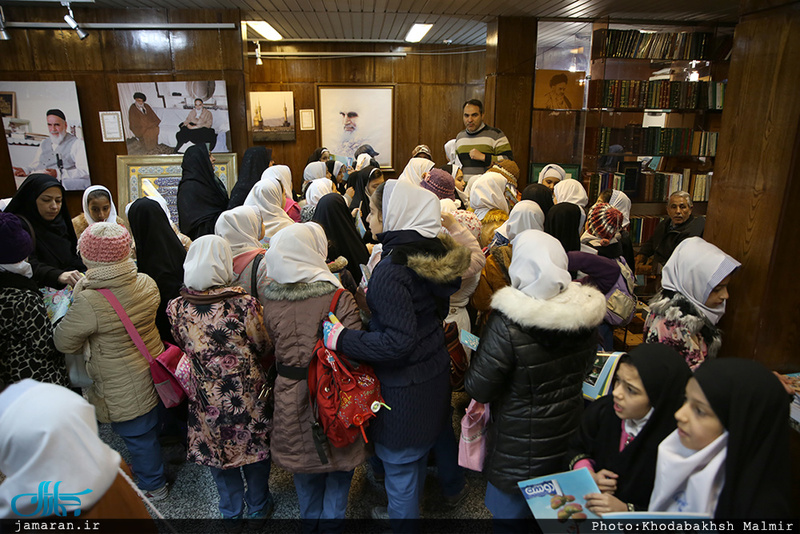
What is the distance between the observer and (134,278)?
249cm

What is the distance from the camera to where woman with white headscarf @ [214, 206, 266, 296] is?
2.75 m

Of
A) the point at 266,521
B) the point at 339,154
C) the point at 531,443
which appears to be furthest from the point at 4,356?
the point at 339,154

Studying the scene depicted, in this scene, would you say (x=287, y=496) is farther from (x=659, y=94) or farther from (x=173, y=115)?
(x=659, y=94)

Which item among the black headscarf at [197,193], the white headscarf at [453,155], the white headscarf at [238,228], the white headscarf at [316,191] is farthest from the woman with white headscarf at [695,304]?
the white headscarf at [453,155]

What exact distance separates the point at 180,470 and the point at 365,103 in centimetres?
793

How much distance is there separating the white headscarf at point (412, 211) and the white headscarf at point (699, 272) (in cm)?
128

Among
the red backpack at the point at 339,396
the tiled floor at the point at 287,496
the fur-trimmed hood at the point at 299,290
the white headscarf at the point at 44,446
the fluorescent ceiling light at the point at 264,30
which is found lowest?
the tiled floor at the point at 287,496

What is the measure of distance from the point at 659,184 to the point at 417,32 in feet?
15.6

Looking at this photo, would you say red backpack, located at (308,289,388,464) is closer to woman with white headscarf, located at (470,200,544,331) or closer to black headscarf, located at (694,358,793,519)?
woman with white headscarf, located at (470,200,544,331)

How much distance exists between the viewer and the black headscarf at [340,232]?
3219 mm

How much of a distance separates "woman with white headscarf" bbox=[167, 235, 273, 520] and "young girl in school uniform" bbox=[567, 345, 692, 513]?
1591mm

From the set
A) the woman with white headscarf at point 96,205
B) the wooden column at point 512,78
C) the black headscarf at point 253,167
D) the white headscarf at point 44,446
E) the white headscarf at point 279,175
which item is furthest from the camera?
the wooden column at point 512,78

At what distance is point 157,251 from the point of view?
2.97 metres

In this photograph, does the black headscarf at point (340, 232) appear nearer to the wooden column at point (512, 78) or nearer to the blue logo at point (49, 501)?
the blue logo at point (49, 501)
